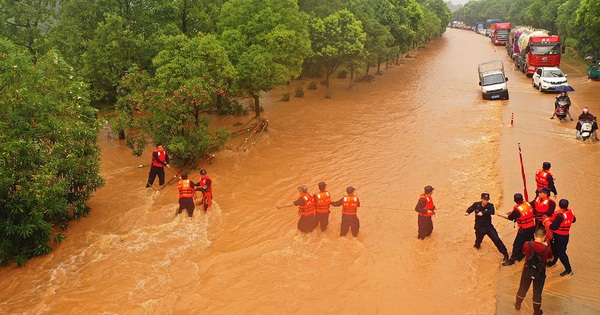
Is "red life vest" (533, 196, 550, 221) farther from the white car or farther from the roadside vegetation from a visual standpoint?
the white car

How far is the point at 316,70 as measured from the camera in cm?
3788

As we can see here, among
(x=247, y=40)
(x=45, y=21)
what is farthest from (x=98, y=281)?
(x=45, y=21)

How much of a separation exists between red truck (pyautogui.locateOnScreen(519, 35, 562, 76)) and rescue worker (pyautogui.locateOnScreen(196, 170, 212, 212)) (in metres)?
29.4

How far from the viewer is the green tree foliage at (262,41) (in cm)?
2000

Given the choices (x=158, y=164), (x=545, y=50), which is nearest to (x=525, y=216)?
(x=158, y=164)

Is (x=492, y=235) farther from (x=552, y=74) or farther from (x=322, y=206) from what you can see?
(x=552, y=74)

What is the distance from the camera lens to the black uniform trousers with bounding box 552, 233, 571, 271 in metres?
8.80

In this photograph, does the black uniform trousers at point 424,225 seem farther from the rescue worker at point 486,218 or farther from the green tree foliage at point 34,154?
the green tree foliage at point 34,154

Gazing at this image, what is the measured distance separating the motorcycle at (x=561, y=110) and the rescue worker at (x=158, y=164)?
17.4 metres

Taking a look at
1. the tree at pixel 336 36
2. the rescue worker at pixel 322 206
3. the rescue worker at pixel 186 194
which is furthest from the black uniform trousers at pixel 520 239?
the tree at pixel 336 36

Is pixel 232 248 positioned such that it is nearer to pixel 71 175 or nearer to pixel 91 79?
pixel 71 175

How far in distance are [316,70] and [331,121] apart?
47.6 feet

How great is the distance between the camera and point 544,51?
32.6m

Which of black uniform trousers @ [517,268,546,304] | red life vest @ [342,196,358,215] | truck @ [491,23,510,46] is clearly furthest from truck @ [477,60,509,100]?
truck @ [491,23,510,46]
